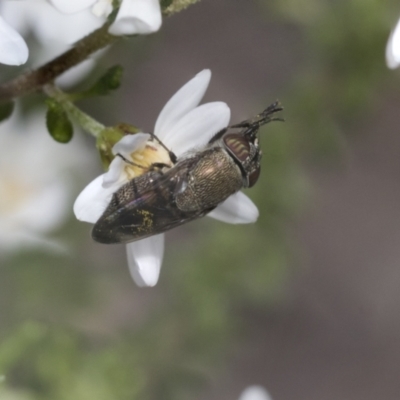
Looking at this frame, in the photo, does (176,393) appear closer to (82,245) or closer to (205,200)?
(82,245)

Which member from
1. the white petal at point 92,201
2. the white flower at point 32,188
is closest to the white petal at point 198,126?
the white petal at point 92,201

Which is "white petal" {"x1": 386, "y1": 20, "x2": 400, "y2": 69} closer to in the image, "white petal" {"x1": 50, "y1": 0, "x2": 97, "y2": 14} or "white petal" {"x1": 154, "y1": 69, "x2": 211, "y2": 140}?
"white petal" {"x1": 154, "y1": 69, "x2": 211, "y2": 140}

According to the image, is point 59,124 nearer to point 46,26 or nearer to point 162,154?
point 162,154

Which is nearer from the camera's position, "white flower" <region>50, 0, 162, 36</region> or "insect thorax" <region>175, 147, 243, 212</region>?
"white flower" <region>50, 0, 162, 36</region>

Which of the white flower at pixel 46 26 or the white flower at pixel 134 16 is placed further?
the white flower at pixel 46 26

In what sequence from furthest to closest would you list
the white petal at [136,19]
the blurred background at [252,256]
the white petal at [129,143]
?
the blurred background at [252,256] → the white petal at [129,143] → the white petal at [136,19]

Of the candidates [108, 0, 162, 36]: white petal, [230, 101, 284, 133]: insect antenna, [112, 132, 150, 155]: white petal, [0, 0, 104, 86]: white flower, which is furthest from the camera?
[0, 0, 104, 86]: white flower

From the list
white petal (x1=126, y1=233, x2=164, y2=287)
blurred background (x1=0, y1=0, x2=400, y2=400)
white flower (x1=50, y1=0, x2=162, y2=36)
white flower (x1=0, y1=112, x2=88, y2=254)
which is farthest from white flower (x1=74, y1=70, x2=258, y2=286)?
white flower (x1=0, y1=112, x2=88, y2=254)

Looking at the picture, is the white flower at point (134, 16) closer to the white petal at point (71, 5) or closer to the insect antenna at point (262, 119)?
the white petal at point (71, 5)
